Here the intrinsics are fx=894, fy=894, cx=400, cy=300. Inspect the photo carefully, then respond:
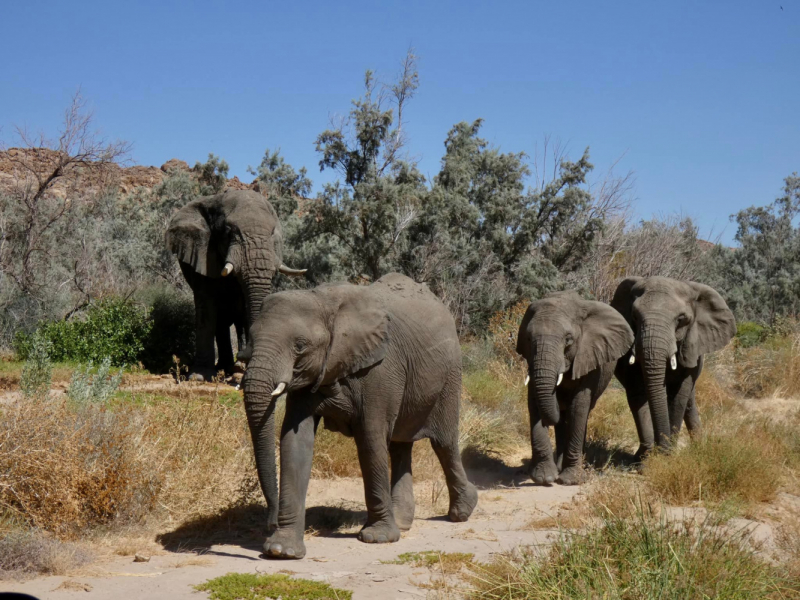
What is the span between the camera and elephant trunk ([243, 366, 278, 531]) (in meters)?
6.48

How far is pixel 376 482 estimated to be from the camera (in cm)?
739

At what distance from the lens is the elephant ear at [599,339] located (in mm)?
10969

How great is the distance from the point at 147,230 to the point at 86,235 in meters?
6.39

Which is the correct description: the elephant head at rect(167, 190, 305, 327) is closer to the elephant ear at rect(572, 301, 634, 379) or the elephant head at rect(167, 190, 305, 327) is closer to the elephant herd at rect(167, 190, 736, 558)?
the elephant herd at rect(167, 190, 736, 558)

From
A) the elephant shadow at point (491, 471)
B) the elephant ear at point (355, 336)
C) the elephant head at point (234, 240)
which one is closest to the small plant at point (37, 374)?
the elephant head at point (234, 240)

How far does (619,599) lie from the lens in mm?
5348

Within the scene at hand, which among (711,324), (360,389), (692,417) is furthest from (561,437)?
(360,389)

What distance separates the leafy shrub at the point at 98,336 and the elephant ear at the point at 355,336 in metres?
7.67

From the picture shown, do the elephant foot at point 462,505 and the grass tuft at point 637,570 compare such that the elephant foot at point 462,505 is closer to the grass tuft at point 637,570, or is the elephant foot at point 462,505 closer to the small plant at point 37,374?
the grass tuft at point 637,570

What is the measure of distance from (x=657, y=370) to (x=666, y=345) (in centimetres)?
37

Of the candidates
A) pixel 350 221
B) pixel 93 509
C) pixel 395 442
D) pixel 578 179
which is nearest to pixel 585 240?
pixel 578 179

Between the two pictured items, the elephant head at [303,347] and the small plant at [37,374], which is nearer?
the elephant head at [303,347]

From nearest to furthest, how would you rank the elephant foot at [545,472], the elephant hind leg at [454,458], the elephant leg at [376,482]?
1. the elephant leg at [376,482]
2. the elephant hind leg at [454,458]
3. the elephant foot at [545,472]

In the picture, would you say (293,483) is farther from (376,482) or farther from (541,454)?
(541,454)
